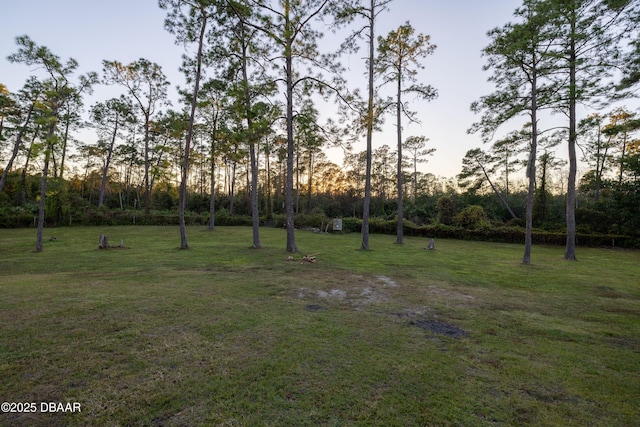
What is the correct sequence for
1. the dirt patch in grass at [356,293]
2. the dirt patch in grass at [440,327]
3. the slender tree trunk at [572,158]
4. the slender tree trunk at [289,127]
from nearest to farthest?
1. the dirt patch in grass at [440,327]
2. the dirt patch in grass at [356,293]
3. the slender tree trunk at [572,158]
4. the slender tree trunk at [289,127]

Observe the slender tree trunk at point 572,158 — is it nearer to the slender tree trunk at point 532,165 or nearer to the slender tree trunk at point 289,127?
the slender tree trunk at point 532,165

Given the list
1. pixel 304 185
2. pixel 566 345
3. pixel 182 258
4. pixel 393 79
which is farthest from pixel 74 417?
pixel 304 185

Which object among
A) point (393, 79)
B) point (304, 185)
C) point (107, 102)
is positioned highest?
point (107, 102)

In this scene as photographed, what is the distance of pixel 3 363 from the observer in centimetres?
266

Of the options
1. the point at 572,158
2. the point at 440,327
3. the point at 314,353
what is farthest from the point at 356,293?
the point at 572,158

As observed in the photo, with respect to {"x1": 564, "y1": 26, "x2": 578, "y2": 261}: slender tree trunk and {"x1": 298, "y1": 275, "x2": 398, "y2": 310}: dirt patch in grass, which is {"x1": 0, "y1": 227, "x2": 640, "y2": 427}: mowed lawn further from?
{"x1": 564, "y1": 26, "x2": 578, "y2": 261}: slender tree trunk

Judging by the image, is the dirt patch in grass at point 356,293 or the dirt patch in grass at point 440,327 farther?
the dirt patch in grass at point 356,293

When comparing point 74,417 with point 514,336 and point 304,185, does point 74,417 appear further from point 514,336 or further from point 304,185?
point 304,185

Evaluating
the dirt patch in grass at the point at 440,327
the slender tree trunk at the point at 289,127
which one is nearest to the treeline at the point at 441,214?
the slender tree trunk at the point at 289,127

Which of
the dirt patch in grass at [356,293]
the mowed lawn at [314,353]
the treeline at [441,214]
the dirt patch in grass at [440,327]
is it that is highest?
the treeline at [441,214]

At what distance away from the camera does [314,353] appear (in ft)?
9.95

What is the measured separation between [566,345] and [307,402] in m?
3.31

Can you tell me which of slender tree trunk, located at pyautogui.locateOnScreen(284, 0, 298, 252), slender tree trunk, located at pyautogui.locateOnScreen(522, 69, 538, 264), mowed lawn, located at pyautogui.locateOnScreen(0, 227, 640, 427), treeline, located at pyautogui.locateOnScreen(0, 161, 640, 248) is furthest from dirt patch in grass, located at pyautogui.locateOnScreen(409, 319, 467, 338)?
treeline, located at pyautogui.locateOnScreen(0, 161, 640, 248)

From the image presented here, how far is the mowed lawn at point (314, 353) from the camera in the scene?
2133 millimetres
